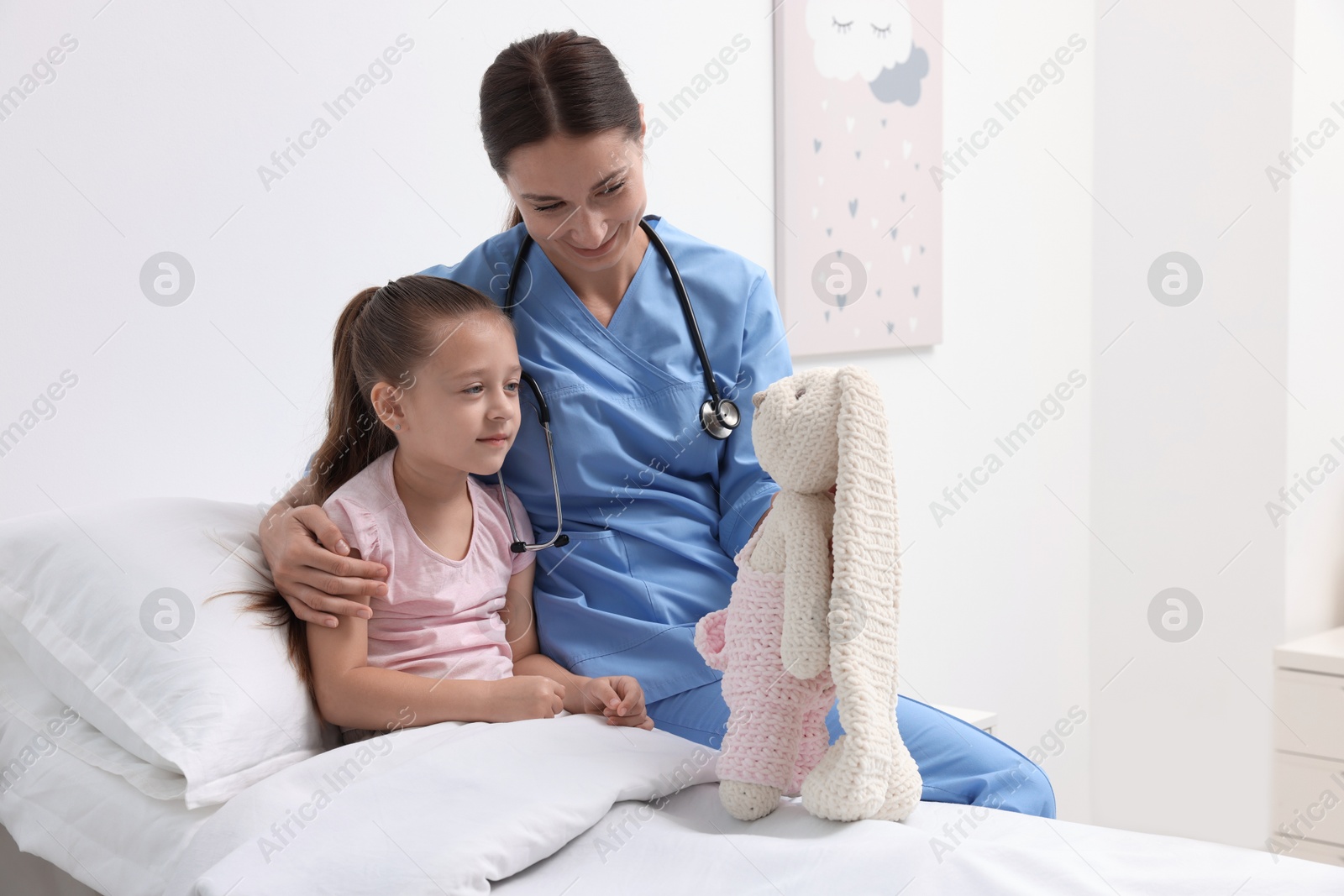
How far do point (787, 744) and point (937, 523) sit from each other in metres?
1.70

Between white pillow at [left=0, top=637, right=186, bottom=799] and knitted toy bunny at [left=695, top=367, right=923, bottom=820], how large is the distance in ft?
1.77

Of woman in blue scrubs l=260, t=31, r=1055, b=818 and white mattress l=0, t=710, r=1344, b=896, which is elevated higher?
woman in blue scrubs l=260, t=31, r=1055, b=818

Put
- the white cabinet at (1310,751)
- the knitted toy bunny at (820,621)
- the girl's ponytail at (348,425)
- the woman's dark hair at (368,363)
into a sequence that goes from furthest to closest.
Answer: the white cabinet at (1310,751) < the girl's ponytail at (348,425) < the woman's dark hair at (368,363) < the knitted toy bunny at (820,621)

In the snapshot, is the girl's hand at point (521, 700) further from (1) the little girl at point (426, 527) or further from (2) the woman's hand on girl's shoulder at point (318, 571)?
(2) the woman's hand on girl's shoulder at point (318, 571)

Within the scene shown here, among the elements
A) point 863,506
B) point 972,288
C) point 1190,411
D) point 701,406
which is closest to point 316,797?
point 863,506

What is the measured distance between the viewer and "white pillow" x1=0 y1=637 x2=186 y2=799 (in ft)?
3.49

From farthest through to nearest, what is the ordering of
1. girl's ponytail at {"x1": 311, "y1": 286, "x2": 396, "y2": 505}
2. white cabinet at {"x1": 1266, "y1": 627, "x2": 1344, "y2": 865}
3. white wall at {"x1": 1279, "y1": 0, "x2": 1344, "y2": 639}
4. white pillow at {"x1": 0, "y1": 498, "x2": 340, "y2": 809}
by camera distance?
white wall at {"x1": 1279, "y1": 0, "x2": 1344, "y2": 639}, white cabinet at {"x1": 1266, "y1": 627, "x2": 1344, "y2": 865}, girl's ponytail at {"x1": 311, "y1": 286, "x2": 396, "y2": 505}, white pillow at {"x1": 0, "y1": 498, "x2": 340, "y2": 809}

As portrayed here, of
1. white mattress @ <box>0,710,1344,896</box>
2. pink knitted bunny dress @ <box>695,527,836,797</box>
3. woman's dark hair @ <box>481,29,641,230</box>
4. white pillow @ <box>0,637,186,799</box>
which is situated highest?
woman's dark hair @ <box>481,29,641,230</box>

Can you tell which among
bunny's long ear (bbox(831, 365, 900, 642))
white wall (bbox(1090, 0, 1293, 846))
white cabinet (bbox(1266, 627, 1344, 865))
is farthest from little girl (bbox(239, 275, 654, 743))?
white wall (bbox(1090, 0, 1293, 846))

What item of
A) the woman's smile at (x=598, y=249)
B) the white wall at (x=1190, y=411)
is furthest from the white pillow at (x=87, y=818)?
the white wall at (x=1190, y=411)

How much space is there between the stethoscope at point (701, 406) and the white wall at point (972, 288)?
0.34 m

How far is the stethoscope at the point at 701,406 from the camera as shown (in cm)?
136

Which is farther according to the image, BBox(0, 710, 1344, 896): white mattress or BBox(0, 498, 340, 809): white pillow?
BBox(0, 498, 340, 809): white pillow

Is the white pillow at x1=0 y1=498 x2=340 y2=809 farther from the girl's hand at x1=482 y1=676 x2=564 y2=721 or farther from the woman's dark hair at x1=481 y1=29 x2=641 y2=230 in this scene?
the woman's dark hair at x1=481 y1=29 x2=641 y2=230
